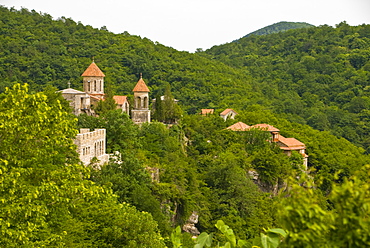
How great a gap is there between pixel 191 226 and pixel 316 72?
97451mm

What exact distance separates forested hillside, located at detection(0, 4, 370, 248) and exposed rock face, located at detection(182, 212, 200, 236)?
52 cm

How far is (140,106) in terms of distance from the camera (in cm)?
4378

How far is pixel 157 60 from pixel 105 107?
59.0m

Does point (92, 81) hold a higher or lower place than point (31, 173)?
higher

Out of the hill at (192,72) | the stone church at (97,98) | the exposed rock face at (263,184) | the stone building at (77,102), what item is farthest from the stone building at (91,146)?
the hill at (192,72)

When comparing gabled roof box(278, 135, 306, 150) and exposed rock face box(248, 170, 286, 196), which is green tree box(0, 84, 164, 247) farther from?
gabled roof box(278, 135, 306, 150)

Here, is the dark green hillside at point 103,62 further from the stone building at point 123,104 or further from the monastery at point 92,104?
the monastery at point 92,104

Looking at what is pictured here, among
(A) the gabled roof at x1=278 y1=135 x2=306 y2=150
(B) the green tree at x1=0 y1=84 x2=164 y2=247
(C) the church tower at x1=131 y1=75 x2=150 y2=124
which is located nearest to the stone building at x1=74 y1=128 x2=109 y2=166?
(B) the green tree at x1=0 y1=84 x2=164 y2=247

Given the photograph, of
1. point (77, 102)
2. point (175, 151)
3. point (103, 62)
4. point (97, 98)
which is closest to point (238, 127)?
point (175, 151)

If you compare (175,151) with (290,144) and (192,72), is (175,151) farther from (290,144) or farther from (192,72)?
(192,72)

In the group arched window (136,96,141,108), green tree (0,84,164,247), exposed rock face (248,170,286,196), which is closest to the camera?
green tree (0,84,164,247)

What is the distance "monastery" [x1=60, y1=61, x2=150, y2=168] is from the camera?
27.2m

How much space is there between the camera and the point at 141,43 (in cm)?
10450

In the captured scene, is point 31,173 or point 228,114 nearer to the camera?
point 31,173
